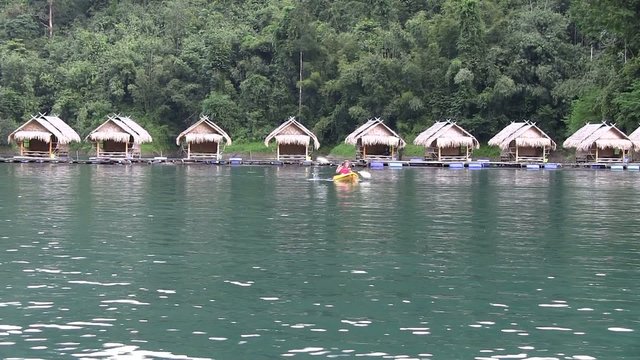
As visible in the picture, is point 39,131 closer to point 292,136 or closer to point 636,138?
point 292,136

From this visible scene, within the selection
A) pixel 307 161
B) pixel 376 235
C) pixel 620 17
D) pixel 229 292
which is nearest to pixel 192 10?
pixel 307 161

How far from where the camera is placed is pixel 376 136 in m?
54.8

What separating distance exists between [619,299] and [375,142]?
1616 inches

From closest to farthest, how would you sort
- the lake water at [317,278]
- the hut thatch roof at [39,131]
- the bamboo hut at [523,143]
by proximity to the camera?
the lake water at [317,278] < the hut thatch roof at [39,131] < the bamboo hut at [523,143]

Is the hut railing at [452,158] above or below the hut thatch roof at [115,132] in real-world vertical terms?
below

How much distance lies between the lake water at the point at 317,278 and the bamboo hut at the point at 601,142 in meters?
23.3

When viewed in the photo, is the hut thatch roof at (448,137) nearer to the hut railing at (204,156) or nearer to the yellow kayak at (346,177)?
the hut railing at (204,156)

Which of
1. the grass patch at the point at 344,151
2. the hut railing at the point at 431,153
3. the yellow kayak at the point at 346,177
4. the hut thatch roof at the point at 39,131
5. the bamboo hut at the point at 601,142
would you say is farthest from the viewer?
the grass patch at the point at 344,151

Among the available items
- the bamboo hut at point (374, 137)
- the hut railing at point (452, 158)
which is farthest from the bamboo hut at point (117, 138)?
the hut railing at point (452, 158)

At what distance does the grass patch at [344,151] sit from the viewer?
193 ft

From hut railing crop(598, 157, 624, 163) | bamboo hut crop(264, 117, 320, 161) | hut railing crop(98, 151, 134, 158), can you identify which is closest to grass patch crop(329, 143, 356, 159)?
bamboo hut crop(264, 117, 320, 161)

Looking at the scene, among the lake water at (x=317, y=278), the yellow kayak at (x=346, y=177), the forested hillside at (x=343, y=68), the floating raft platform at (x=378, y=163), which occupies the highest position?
the forested hillside at (x=343, y=68)

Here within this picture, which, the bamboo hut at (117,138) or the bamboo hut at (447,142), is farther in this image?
the bamboo hut at (117,138)

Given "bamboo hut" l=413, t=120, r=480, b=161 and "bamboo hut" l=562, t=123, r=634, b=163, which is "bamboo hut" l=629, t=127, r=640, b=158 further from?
"bamboo hut" l=413, t=120, r=480, b=161
